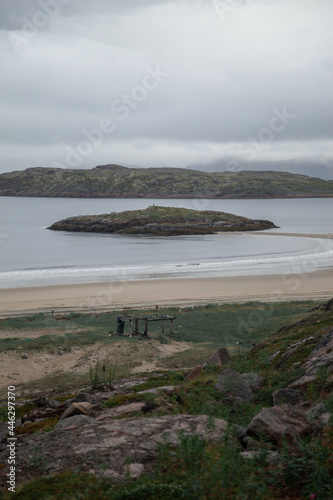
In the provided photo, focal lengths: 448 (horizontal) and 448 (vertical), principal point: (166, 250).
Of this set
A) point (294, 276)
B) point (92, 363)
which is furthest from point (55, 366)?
point (294, 276)

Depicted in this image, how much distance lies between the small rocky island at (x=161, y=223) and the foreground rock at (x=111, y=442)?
276 ft

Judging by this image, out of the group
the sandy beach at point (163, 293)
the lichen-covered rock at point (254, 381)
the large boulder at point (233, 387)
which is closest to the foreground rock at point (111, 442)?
the large boulder at point (233, 387)

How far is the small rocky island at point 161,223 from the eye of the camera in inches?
3691

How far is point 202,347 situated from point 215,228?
261 ft

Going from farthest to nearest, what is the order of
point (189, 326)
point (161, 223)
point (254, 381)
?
point (161, 223)
point (189, 326)
point (254, 381)

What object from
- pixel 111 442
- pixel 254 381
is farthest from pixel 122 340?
pixel 111 442

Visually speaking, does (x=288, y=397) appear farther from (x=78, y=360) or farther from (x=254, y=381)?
(x=78, y=360)

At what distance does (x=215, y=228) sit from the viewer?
97625mm

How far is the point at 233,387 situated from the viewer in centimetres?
862

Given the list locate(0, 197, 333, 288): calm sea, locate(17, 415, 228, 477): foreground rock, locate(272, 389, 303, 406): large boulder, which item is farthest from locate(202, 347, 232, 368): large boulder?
locate(0, 197, 333, 288): calm sea

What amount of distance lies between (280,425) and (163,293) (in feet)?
94.2

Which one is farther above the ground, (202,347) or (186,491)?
(186,491)

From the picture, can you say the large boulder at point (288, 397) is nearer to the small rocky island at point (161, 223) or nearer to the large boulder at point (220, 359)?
the large boulder at point (220, 359)

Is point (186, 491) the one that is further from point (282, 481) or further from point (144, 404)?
→ point (144, 404)
